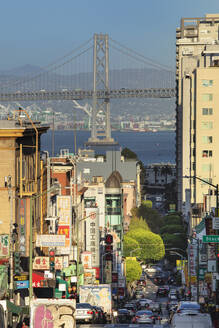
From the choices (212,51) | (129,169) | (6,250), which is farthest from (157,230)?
(6,250)

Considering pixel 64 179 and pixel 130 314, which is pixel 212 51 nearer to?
pixel 64 179

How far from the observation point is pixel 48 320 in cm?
2895

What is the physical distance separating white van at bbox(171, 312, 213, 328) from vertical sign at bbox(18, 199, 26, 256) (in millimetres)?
19884

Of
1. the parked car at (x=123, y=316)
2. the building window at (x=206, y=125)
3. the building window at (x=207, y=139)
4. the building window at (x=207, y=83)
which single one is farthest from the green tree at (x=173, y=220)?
the parked car at (x=123, y=316)

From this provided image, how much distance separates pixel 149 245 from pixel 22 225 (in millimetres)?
68143

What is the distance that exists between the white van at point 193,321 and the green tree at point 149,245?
86.0 m

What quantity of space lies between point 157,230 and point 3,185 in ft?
310

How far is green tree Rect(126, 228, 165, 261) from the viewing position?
116812 mm

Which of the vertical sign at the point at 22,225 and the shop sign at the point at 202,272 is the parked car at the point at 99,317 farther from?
the shop sign at the point at 202,272

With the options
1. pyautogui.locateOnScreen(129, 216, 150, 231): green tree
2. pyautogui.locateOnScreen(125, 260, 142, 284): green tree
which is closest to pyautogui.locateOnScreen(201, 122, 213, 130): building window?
pyautogui.locateOnScreen(129, 216, 150, 231): green tree

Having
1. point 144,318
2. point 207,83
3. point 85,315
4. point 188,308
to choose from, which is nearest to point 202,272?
point 144,318

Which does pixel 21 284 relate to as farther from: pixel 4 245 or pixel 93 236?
pixel 93 236

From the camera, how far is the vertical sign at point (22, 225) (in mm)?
49094

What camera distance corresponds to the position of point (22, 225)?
1961 inches
